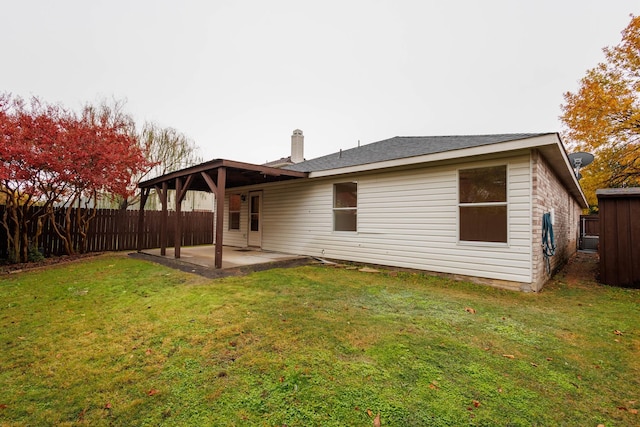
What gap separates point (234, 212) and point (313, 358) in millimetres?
9588

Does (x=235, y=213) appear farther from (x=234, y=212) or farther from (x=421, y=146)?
(x=421, y=146)

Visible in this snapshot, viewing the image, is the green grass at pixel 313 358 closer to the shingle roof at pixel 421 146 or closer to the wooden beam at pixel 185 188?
the shingle roof at pixel 421 146

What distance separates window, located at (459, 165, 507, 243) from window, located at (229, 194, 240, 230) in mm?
8010

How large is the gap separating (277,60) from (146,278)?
33.1ft

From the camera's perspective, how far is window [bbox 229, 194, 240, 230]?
10922 mm

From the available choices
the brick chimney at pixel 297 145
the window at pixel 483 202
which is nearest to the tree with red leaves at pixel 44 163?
the brick chimney at pixel 297 145

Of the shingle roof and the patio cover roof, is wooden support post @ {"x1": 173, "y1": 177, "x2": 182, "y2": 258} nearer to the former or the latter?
the patio cover roof

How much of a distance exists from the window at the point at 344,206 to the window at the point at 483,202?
258cm

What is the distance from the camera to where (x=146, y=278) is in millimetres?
5164

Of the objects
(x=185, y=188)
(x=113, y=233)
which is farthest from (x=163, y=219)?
(x=113, y=233)

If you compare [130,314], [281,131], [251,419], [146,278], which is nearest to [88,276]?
[146,278]

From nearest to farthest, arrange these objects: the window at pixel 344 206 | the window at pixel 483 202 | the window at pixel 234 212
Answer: the window at pixel 483 202 → the window at pixel 344 206 → the window at pixel 234 212

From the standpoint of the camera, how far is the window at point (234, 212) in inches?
430

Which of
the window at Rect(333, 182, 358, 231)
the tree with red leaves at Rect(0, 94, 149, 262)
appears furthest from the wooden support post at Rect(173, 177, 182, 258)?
the window at Rect(333, 182, 358, 231)
